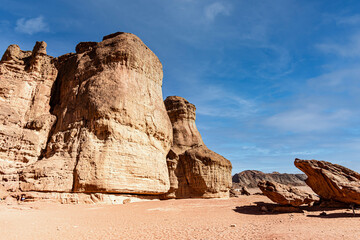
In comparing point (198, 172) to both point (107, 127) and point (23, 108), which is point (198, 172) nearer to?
point (107, 127)

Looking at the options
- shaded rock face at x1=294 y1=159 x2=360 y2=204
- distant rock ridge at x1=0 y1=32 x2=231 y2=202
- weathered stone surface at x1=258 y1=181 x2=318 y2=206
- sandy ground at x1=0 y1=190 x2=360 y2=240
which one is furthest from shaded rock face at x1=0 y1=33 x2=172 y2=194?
shaded rock face at x1=294 y1=159 x2=360 y2=204

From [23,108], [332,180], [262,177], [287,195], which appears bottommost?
[287,195]

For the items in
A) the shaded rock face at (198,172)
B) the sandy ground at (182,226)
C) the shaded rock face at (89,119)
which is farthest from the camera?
the shaded rock face at (198,172)

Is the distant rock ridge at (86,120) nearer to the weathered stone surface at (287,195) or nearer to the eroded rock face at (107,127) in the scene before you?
the eroded rock face at (107,127)

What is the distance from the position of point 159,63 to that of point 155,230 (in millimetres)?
18556

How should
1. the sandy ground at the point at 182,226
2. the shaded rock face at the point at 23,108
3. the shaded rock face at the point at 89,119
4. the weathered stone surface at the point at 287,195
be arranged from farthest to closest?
the shaded rock face at the point at 23,108
the shaded rock face at the point at 89,119
the weathered stone surface at the point at 287,195
the sandy ground at the point at 182,226

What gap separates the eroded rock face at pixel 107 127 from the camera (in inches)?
561

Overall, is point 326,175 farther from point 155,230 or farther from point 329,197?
point 155,230

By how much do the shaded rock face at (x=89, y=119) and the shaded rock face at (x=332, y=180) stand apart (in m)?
10.3

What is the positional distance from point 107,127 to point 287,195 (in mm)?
11568

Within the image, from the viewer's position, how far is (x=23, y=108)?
18.8 m

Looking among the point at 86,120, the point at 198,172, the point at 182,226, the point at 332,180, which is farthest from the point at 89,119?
the point at 198,172

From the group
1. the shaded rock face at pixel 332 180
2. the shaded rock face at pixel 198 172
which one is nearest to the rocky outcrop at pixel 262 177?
the shaded rock face at pixel 198 172

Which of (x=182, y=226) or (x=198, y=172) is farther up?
(x=198, y=172)
